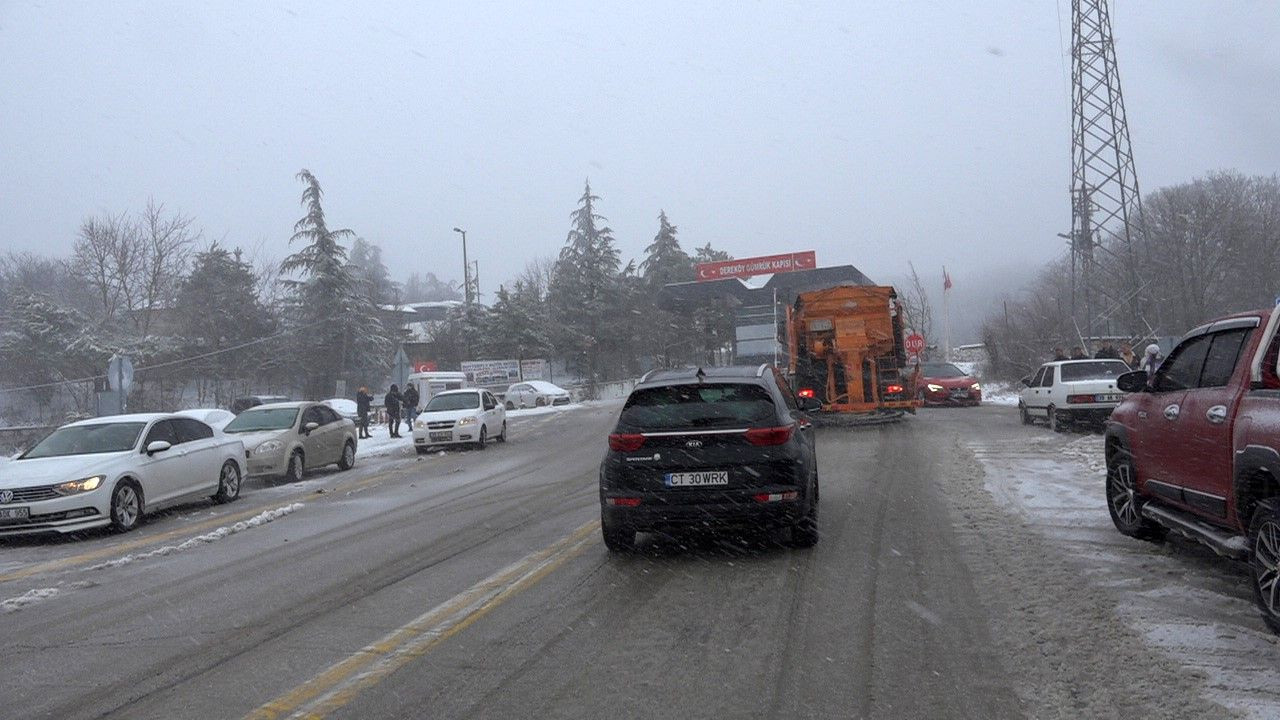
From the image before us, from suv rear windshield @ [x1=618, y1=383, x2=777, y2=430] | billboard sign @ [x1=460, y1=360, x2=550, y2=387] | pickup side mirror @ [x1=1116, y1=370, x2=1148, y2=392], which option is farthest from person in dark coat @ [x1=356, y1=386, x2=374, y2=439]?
pickup side mirror @ [x1=1116, y1=370, x2=1148, y2=392]

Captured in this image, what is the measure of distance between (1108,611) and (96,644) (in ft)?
20.9

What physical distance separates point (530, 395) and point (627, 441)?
37303 mm

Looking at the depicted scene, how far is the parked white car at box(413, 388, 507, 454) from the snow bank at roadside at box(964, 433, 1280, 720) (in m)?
13.9

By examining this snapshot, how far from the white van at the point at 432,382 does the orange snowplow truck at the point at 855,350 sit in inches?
1002

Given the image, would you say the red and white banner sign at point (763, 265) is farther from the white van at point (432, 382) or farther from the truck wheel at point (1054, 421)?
the truck wheel at point (1054, 421)

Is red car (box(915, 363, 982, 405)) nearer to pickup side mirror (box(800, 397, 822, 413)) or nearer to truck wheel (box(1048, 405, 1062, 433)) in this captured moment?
truck wheel (box(1048, 405, 1062, 433))

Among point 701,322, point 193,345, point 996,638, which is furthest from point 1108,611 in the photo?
point 701,322

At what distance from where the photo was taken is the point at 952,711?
4.31 metres

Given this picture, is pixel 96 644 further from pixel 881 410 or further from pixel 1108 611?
pixel 881 410

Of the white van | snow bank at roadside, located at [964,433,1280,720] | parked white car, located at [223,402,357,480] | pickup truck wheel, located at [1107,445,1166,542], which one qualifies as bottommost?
snow bank at roadside, located at [964,433,1280,720]

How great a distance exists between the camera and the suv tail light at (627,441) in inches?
311

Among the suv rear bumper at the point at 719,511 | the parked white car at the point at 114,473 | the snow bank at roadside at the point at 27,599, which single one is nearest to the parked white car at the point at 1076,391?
the suv rear bumper at the point at 719,511

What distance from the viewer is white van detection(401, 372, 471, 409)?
44312mm

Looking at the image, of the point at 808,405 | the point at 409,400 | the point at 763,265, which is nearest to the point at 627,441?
the point at 808,405
